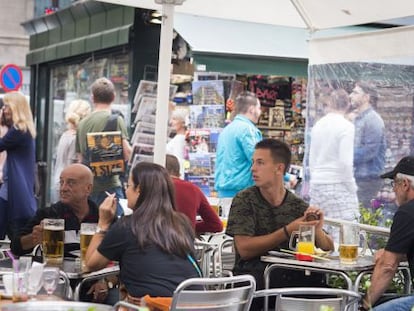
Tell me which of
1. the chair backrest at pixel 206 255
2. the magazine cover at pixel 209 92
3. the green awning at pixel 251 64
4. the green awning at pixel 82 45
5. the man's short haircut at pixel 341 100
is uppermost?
the green awning at pixel 82 45

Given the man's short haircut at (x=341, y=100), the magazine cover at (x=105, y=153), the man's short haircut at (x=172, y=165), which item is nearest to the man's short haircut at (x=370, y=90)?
the man's short haircut at (x=341, y=100)

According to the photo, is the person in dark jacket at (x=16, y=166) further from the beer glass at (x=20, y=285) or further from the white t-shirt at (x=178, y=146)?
the beer glass at (x=20, y=285)

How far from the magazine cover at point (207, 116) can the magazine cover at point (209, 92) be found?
67 millimetres

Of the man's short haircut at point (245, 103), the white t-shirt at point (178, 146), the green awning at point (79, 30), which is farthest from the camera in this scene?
the green awning at point (79, 30)

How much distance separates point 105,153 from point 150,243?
6.14 metres

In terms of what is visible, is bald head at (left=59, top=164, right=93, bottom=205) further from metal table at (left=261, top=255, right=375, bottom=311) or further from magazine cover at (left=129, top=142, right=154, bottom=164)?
magazine cover at (left=129, top=142, right=154, bottom=164)

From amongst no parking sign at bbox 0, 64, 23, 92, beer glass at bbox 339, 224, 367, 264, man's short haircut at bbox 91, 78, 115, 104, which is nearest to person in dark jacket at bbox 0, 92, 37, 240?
man's short haircut at bbox 91, 78, 115, 104

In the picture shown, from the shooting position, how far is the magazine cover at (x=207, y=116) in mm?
12945

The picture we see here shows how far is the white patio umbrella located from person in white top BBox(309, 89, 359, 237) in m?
1.10

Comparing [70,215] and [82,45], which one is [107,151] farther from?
[82,45]

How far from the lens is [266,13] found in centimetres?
864

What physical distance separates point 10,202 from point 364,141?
344 centimetres

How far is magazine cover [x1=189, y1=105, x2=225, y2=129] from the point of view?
510 inches

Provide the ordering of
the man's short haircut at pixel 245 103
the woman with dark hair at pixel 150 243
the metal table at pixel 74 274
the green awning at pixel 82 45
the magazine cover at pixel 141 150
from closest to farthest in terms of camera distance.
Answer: the woman with dark hair at pixel 150 243 → the metal table at pixel 74 274 → the man's short haircut at pixel 245 103 → the magazine cover at pixel 141 150 → the green awning at pixel 82 45
